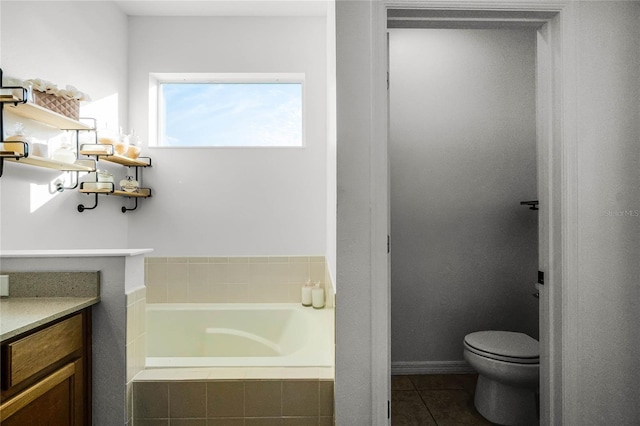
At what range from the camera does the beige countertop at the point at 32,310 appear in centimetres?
125

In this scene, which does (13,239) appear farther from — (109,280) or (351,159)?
(351,159)

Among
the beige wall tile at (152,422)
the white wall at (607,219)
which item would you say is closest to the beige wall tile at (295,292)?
the beige wall tile at (152,422)

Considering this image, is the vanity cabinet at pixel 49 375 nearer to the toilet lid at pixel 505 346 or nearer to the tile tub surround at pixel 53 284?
the tile tub surround at pixel 53 284

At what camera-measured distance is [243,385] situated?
5.68 feet

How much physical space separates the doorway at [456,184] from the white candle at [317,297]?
0.52m

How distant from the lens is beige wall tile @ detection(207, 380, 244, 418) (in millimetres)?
1729

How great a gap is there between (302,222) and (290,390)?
1479 mm

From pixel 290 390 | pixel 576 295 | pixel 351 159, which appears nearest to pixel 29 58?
pixel 351 159

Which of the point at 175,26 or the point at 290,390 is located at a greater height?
the point at 175,26

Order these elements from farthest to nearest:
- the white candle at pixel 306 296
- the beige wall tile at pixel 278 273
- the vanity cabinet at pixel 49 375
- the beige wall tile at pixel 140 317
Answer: the beige wall tile at pixel 278 273 → the white candle at pixel 306 296 → the beige wall tile at pixel 140 317 → the vanity cabinet at pixel 49 375

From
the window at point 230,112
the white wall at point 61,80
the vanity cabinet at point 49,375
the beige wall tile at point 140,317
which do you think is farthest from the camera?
the window at point 230,112

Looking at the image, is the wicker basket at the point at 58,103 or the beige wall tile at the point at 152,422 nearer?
the beige wall tile at the point at 152,422

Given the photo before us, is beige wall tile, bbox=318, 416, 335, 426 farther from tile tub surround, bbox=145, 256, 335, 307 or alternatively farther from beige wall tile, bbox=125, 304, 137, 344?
tile tub surround, bbox=145, 256, 335, 307

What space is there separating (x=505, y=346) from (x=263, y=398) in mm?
1357
